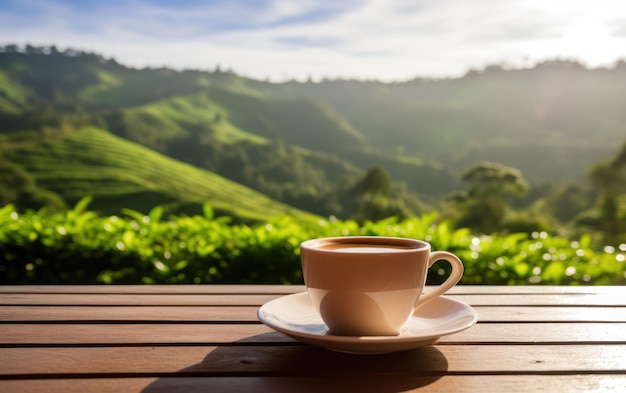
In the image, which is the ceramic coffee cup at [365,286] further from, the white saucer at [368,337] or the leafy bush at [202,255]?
the leafy bush at [202,255]

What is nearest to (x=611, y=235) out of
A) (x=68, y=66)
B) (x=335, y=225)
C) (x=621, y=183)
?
(x=621, y=183)

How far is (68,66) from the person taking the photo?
127 ft

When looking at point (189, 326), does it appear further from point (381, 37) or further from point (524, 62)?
point (381, 37)

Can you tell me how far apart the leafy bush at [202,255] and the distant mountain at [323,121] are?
71.5 ft

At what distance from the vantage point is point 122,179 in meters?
25.8

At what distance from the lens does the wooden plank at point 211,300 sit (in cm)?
101

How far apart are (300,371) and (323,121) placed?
124 ft

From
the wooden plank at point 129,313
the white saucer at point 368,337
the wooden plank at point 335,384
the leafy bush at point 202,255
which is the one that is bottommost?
the leafy bush at point 202,255

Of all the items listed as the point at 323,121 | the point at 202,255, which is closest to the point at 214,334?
the point at 202,255

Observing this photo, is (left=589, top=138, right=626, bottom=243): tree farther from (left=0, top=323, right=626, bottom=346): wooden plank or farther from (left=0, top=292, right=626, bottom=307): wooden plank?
(left=0, top=323, right=626, bottom=346): wooden plank

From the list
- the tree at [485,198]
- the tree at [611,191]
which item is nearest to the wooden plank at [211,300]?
the tree at [611,191]

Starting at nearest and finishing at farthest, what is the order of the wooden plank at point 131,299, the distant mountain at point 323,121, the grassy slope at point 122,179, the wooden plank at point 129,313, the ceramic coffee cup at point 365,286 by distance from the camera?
the ceramic coffee cup at point 365,286 < the wooden plank at point 129,313 < the wooden plank at point 131,299 < the grassy slope at point 122,179 < the distant mountain at point 323,121

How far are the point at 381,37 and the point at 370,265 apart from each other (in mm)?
42443

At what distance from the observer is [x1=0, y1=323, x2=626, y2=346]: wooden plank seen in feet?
2.52
